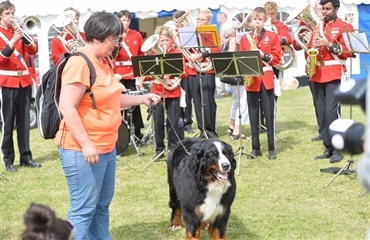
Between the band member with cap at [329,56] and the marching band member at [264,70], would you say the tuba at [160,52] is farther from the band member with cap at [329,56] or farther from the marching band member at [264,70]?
the band member with cap at [329,56]

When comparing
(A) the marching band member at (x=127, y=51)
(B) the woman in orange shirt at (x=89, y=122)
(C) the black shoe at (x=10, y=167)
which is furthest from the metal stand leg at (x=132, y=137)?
(B) the woman in orange shirt at (x=89, y=122)

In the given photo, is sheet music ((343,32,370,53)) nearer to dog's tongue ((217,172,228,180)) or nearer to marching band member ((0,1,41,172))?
dog's tongue ((217,172,228,180))

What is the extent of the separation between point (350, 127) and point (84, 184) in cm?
250

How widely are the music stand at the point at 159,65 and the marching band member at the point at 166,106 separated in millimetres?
459

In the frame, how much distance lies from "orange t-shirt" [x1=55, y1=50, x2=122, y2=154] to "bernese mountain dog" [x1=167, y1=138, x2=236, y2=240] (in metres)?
1.27

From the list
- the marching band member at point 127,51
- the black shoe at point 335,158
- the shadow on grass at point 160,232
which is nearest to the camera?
the shadow on grass at point 160,232

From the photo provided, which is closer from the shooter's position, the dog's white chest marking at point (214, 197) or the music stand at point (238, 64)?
the dog's white chest marking at point (214, 197)

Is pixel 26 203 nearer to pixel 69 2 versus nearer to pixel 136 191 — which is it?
pixel 136 191

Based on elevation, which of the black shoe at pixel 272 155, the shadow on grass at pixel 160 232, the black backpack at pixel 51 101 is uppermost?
the black backpack at pixel 51 101

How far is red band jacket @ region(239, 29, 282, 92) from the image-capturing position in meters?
9.69

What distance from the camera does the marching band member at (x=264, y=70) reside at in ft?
31.8

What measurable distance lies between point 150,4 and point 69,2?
2.16 metres

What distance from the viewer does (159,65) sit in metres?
9.45

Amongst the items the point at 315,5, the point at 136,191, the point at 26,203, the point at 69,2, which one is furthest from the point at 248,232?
the point at 69,2
